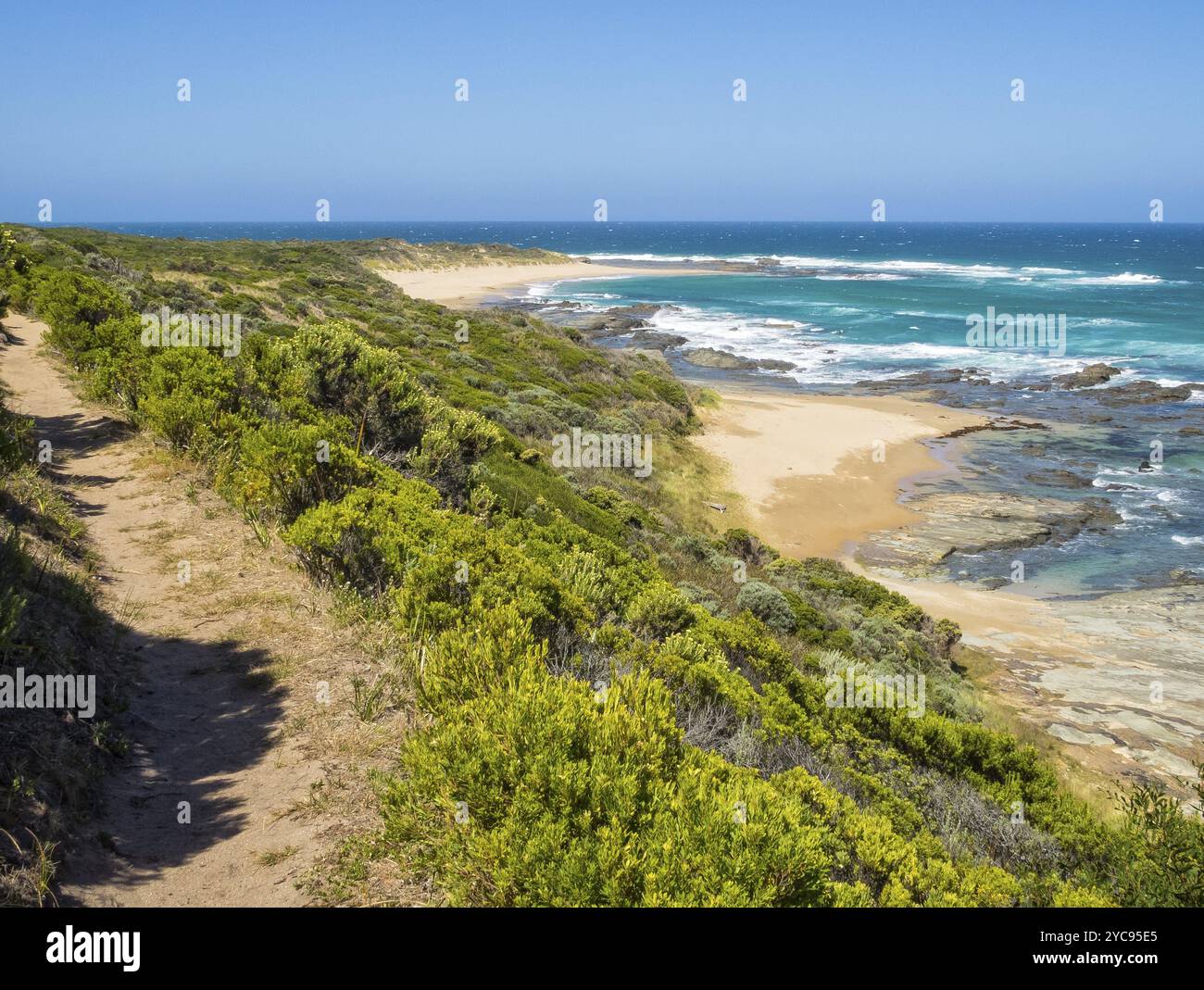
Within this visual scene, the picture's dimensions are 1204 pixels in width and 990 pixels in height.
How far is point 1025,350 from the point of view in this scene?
5009 centimetres

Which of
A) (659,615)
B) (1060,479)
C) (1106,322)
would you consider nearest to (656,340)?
(1060,479)

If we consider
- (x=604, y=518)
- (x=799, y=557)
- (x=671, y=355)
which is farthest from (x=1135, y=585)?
(x=671, y=355)

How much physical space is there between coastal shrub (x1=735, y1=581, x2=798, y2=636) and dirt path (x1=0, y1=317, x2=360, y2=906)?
22.9 feet

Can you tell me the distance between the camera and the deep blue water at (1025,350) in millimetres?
20656

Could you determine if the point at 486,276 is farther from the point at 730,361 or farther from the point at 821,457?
the point at 821,457

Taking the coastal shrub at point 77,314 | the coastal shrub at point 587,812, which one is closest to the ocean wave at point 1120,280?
the coastal shrub at point 77,314

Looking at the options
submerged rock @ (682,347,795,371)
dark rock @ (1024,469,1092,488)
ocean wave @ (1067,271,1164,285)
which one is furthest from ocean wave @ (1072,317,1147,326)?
dark rock @ (1024,469,1092,488)

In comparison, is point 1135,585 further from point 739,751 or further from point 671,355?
point 671,355

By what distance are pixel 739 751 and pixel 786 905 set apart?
2.27m

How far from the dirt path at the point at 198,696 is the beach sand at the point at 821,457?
49.0ft

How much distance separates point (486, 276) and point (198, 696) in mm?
92713

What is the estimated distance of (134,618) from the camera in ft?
19.7

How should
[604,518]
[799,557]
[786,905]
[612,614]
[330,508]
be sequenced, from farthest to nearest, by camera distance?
[799,557] < [604,518] < [612,614] < [330,508] < [786,905]

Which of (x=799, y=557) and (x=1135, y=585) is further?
(x=799, y=557)
